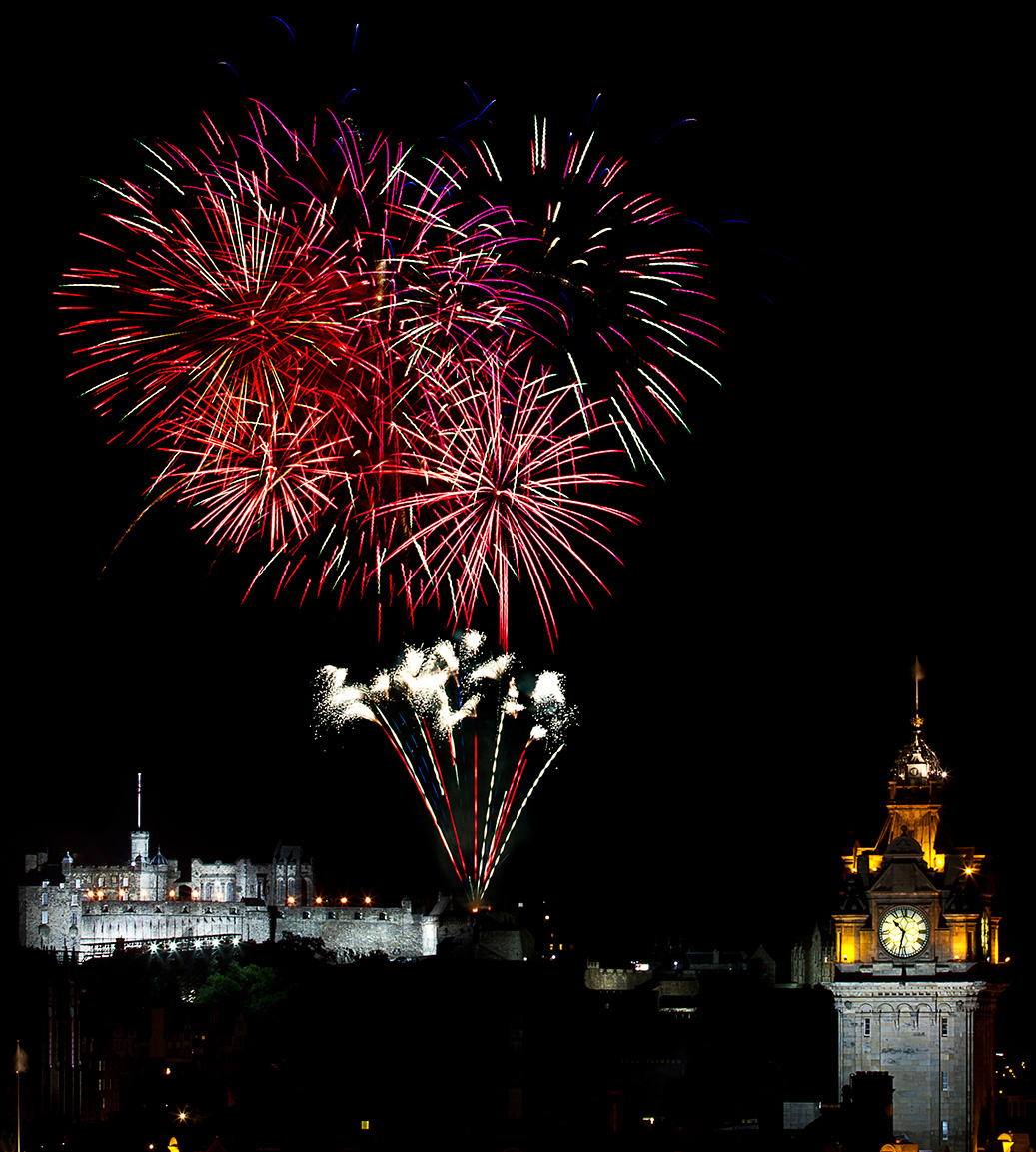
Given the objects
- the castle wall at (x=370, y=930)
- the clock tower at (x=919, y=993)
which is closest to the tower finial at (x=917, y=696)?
the clock tower at (x=919, y=993)

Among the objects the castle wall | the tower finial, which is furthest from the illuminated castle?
the tower finial

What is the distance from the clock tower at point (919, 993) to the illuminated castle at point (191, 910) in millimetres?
48627

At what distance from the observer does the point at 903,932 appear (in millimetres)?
24906

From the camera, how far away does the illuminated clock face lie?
81.6 ft

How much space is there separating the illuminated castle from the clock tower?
4863cm

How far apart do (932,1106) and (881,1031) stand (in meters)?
1.22

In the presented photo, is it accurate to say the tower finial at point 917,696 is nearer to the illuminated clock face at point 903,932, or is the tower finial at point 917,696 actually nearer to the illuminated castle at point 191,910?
the illuminated clock face at point 903,932

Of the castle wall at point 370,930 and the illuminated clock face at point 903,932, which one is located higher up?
the illuminated clock face at point 903,932

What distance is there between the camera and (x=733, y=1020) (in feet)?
156

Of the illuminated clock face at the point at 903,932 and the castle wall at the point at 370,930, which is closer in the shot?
the illuminated clock face at the point at 903,932

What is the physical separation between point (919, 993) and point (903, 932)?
0.84 m

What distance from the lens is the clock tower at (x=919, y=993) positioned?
24.6 metres

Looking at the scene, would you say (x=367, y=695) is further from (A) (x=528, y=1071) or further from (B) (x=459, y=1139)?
(A) (x=528, y=1071)

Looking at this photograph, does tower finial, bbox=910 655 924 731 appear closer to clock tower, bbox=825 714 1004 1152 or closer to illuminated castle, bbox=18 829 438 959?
clock tower, bbox=825 714 1004 1152
